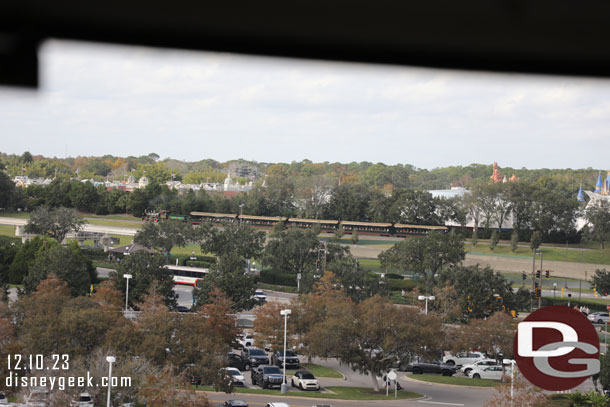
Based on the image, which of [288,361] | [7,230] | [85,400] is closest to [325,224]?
[7,230]

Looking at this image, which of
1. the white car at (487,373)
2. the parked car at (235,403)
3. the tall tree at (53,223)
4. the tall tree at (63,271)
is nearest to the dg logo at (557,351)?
the white car at (487,373)

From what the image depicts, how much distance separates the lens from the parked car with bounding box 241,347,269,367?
6672 mm

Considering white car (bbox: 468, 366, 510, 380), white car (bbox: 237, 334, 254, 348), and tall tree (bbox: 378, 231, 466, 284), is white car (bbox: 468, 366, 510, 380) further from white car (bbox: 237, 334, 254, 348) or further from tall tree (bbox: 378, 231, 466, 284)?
tall tree (bbox: 378, 231, 466, 284)

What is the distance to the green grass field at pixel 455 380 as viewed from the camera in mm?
6398

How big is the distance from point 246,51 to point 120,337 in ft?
13.9

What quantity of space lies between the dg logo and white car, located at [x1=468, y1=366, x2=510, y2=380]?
145cm

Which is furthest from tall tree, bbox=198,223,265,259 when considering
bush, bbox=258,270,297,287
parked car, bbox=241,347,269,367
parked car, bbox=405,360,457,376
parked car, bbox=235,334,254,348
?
parked car, bbox=405,360,457,376

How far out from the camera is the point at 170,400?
401 cm

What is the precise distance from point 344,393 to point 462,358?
2059mm

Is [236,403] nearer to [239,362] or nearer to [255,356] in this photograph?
[239,362]

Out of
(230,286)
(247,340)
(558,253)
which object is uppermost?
(558,253)

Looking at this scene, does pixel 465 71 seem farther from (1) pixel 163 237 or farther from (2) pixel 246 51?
(1) pixel 163 237

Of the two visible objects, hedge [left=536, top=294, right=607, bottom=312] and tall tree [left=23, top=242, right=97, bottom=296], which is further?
hedge [left=536, top=294, right=607, bottom=312]

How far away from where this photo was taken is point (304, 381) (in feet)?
18.9
